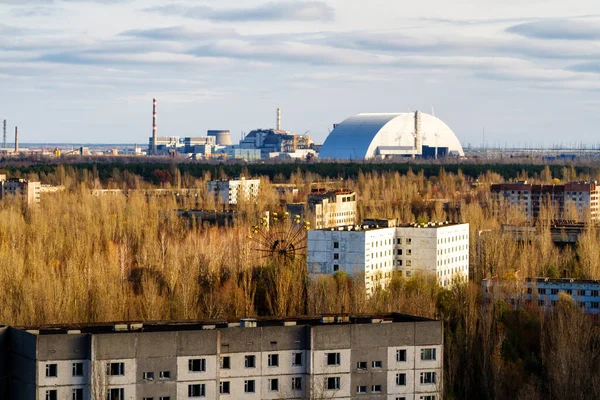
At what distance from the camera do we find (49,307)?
758 inches

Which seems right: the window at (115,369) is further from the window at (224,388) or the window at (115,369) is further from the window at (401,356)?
the window at (401,356)

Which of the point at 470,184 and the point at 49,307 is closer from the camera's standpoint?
the point at 49,307

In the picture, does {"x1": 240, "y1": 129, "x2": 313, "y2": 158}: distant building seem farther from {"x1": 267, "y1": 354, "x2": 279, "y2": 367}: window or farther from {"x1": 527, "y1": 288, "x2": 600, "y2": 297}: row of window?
{"x1": 267, "y1": 354, "x2": 279, "y2": 367}: window

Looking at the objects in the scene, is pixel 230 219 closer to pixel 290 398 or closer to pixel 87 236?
pixel 87 236

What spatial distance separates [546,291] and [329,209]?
15.2m

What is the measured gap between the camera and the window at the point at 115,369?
12805 mm

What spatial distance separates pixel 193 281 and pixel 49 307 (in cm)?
384

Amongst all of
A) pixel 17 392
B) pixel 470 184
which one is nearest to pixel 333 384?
pixel 17 392

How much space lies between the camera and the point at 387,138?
292ft

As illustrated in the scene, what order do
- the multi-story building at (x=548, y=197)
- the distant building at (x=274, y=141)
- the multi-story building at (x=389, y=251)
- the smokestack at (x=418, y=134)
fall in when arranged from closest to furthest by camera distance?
the multi-story building at (x=389, y=251), the multi-story building at (x=548, y=197), the smokestack at (x=418, y=134), the distant building at (x=274, y=141)

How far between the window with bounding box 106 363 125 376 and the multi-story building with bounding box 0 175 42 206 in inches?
1213

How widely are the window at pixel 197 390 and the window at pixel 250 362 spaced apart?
48cm

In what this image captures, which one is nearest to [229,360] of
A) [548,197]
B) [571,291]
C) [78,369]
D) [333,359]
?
[333,359]

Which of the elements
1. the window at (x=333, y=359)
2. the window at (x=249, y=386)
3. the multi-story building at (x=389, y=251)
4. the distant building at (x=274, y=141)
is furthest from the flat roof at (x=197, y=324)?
the distant building at (x=274, y=141)
